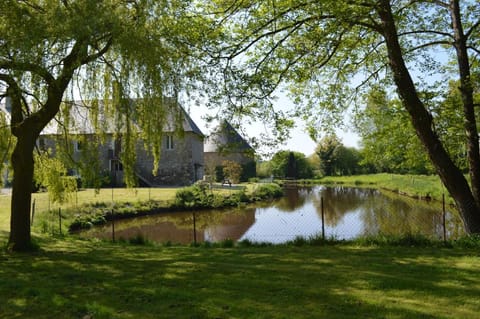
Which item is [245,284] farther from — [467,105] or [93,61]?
[467,105]

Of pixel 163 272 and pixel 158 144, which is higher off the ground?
pixel 158 144

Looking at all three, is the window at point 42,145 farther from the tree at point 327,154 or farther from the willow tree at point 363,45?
the tree at point 327,154

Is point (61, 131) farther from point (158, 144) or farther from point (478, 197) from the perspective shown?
point (478, 197)

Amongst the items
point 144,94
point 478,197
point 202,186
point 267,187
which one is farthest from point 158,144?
point 267,187

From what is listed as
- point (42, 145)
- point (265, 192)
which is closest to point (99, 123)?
point (42, 145)

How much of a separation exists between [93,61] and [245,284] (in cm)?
467

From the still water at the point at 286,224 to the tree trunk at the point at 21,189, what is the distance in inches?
170

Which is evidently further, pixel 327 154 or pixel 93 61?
pixel 327 154

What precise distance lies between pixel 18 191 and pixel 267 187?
73.6 ft

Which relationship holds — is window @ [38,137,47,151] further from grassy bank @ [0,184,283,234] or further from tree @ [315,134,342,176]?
tree @ [315,134,342,176]

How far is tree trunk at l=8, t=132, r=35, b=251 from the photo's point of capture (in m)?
8.07

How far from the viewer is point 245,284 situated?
544cm

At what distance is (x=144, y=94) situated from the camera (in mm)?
7184

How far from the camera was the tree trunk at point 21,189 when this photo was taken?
807 cm
